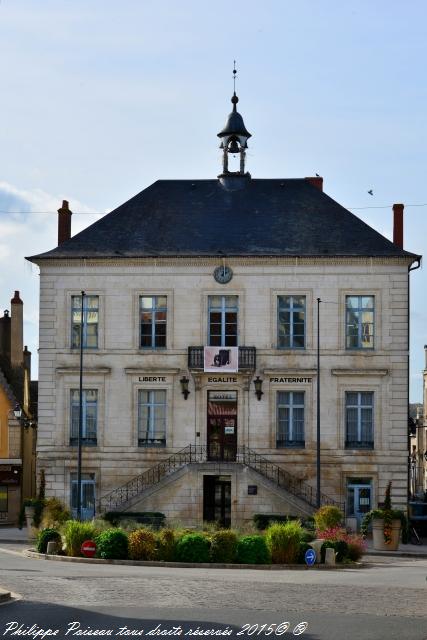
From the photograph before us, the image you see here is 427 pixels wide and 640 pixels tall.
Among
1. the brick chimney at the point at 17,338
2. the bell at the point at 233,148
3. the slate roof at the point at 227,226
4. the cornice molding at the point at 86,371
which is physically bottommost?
the cornice molding at the point at 86,371

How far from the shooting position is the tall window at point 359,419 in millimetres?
52812

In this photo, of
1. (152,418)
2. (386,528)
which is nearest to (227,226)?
(152,418)

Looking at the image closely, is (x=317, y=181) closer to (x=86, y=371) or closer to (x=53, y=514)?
(x=86, y=371)

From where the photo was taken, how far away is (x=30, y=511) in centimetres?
4834

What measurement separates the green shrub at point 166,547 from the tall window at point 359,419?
18390 mm

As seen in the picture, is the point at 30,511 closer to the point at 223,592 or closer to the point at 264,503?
the point at 264,503

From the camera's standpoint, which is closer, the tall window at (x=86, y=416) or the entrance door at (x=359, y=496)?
the entrance door at (x=359, y=496)

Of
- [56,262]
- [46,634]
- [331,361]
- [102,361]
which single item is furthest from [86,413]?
[46,634]

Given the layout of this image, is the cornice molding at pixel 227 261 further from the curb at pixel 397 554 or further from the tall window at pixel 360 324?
the curb at pixel 397 554

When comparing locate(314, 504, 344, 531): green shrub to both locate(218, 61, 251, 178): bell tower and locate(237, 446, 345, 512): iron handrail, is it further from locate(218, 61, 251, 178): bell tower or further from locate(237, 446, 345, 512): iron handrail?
locate(218, 61, 251, 178): bell tower

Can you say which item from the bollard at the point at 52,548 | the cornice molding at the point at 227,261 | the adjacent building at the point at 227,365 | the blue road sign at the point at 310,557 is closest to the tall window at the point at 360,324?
the adjacent building at the point at 227,365

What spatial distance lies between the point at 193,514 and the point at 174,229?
11679mm

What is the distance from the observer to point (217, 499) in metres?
52.6

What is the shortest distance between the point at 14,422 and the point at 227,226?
1369 centimetres
